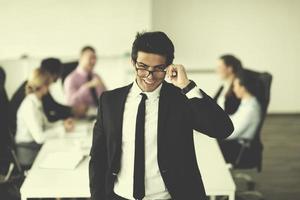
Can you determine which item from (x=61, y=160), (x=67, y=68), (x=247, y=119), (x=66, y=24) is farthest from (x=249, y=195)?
(x=66, y=24)

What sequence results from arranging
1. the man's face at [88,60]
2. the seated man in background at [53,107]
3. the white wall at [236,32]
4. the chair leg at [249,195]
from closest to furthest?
1. the seated man in background at [53,107]
2. the chair leg at [249,195]
3. the man's face at [88,60]
4. the white wall at [236,32]

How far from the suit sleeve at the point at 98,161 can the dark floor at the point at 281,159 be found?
7.89ft

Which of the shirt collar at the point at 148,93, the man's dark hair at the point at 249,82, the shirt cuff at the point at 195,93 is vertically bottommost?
the man's dark hair at the point at 249,82

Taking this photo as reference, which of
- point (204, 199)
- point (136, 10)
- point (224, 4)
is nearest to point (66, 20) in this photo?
point (136, 10)

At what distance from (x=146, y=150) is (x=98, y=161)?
0.26 metres

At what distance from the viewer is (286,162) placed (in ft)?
17.1

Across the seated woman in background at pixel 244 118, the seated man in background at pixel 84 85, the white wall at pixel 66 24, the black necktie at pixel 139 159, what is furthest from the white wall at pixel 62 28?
the black necktie at pixel 139 159

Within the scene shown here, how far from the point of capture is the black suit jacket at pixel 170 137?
210 cm

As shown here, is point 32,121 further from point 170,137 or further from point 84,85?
point 170,137

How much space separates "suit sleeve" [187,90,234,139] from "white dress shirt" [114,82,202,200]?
208mm

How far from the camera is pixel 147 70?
6.77 ft

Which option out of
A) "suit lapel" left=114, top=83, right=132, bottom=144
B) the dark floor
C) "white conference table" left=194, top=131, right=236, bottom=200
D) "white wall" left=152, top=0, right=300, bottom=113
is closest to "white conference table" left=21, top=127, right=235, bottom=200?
"white conference table" left=194, top=131, right=236, bottom=200

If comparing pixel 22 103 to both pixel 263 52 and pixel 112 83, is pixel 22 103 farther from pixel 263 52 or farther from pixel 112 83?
pixel 263 52

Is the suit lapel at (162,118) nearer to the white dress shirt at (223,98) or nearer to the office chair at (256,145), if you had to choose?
the office chair at (256,145)
